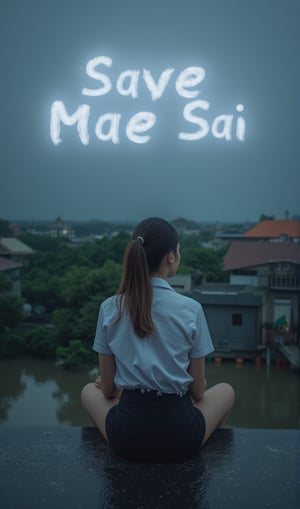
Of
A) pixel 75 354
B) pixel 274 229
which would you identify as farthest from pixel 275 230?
pixel 75 354

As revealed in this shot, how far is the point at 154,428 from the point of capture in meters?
0.59

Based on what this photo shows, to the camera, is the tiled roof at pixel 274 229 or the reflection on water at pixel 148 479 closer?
the reflection on water at pixel 148 479

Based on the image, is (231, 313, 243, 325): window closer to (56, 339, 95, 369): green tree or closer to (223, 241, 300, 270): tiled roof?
(223, 241, 300, 270): tiled roof

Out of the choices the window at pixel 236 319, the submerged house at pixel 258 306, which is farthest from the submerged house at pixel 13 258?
the window at pixel 236 319

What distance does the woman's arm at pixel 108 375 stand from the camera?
646 millimetres

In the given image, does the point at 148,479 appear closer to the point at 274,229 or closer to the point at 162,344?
the point at 162,344

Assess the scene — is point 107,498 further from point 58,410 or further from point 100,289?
point 100,289

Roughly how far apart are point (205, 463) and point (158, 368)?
0.38ft

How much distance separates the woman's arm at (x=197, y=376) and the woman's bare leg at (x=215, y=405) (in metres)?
0.02

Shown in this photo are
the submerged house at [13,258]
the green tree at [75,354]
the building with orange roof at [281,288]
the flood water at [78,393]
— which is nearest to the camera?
the flood water at [78,393]

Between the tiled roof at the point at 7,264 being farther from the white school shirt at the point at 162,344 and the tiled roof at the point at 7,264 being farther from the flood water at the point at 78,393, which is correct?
the white school shirt at the point at 162,344

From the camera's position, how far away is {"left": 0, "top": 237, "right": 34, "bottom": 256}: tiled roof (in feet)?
29.1

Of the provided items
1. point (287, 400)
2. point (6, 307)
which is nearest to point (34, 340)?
point (6, 307)

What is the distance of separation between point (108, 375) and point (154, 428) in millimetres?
95
